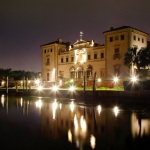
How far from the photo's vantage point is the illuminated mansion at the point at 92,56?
43250 mm

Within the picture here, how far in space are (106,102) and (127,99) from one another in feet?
8.75

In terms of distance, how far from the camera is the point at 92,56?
4925 centimetres

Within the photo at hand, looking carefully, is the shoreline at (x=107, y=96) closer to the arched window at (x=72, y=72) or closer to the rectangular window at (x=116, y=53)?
the rectangular window at (x=116, y=53)

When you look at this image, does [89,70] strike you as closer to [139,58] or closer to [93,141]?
[139,58]

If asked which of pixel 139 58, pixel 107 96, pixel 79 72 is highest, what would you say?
pixel 139 58

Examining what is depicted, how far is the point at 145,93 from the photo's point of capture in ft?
80.2

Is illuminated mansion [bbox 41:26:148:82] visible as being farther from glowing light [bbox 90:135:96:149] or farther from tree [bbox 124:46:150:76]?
glowing light [bbox 90:135:96:149]

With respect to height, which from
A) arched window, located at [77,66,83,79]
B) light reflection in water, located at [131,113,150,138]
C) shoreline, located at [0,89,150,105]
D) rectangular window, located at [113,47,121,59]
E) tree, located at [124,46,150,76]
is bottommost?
light reflection in water, located at [131,113,150,138]

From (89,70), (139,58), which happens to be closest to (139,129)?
(139,58)

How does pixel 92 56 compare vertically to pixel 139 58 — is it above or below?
above

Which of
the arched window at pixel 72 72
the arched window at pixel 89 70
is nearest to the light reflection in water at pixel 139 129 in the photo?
the arched window at pixel 89 70

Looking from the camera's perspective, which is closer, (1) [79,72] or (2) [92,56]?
(2) [92,56]

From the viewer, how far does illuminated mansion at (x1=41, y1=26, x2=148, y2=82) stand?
43.2 metres

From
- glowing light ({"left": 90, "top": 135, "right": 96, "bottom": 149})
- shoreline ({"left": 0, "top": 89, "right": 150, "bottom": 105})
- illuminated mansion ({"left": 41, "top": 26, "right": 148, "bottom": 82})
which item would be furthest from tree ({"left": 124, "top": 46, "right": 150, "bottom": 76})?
glowing light ({"left": 90, "top": 135, "right": 96, "bottom": 149})
